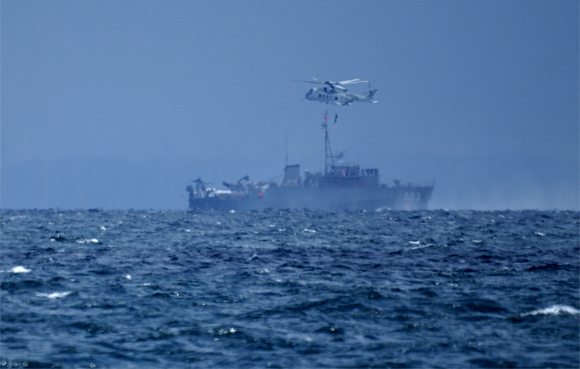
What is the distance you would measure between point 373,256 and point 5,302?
19.6 meters

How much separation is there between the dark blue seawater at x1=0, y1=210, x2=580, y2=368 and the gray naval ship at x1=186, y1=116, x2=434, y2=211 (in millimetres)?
128939

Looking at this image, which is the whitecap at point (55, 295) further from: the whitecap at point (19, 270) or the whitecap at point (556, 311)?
the whitecap at point (556, 311)

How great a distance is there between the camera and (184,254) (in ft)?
124

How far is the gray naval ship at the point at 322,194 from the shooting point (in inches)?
6545

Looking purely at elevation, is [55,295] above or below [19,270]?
below

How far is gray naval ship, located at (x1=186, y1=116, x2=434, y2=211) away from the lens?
6545 inches

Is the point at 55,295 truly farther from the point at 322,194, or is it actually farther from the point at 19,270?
the point at 322,194

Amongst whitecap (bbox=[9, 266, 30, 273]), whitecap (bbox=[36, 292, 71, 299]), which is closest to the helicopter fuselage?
whitecap (bbox=[9, 266, 30, 273])

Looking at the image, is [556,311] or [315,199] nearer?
[556,311]

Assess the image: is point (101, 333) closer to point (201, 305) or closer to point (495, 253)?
point (201, 305)

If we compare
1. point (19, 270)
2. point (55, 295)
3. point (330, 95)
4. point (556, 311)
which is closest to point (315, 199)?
point (330, 95)

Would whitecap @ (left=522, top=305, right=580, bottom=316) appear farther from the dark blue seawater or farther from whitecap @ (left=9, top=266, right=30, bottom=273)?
whitecap @ (left=9, top=266, right=30, bottom=273)

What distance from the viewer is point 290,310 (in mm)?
21141

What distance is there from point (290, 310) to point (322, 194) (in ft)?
477
